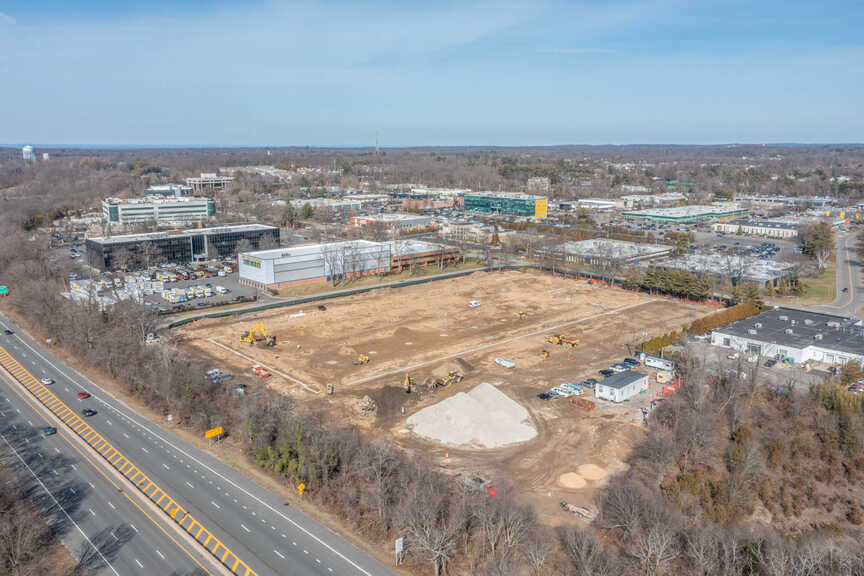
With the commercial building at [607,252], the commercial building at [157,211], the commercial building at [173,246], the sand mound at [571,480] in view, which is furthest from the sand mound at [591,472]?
the commercial building at [157,211]

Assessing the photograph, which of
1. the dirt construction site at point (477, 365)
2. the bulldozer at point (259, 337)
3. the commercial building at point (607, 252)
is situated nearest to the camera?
the dirt construction site at point (477, 365)

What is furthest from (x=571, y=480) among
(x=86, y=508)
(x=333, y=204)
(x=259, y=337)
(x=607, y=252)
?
(x=333, y=204)

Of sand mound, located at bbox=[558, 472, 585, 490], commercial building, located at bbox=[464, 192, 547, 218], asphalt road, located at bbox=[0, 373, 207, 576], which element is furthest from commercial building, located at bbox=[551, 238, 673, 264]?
asphalt road, located at bbox=[0, 373, 207, 576]

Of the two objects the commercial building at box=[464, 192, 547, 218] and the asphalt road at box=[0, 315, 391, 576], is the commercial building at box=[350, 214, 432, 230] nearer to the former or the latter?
the commercial building at box=[464, 192, 547, 218]

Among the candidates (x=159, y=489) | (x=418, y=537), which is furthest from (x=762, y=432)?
(x=159, y=489)

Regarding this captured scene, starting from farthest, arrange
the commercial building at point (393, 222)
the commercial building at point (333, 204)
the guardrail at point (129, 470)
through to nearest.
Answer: the commercial building at point (333, 204), the commercial building at point (393, 222), the guardrail at point (129, 470)

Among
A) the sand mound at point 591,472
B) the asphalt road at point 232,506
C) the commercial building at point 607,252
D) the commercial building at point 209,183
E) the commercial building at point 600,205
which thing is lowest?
the sand mound at point 591,472

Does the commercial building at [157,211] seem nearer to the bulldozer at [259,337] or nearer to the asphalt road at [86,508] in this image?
the bulldozer at [259,337]

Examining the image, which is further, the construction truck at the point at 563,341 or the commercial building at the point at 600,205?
the commercial building at the point at 600,205
